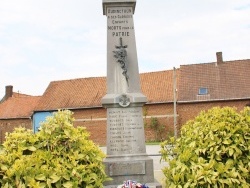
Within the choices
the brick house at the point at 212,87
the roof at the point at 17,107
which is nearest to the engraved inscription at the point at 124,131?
the brick house at the point at 212,87

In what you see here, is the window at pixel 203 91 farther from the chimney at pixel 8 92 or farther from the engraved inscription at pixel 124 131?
the chimney at pixel 8 92

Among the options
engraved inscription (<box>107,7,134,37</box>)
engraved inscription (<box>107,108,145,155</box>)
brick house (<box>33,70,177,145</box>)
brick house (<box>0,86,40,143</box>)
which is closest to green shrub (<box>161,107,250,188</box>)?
engraved inscription (<box>107,108,145,155</box>)

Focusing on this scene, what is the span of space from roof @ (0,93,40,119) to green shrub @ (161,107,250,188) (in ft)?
124

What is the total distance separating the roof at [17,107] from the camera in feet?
137

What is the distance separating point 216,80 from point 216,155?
30.2 m

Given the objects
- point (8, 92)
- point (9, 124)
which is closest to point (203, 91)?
point (9, 124)

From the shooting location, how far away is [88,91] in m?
36.9

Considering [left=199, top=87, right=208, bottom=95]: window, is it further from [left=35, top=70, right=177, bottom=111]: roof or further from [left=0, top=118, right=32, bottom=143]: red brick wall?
[left=0, top=118, right=32, bottom=143]: red brick wall

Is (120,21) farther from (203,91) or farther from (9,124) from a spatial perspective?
(9,124)

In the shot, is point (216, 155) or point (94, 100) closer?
point (216, 155)

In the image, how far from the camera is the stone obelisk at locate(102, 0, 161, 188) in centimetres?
650

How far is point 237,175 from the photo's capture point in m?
4.50

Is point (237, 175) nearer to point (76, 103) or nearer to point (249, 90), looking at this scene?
point (249, 90)

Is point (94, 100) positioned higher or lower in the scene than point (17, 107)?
lower
